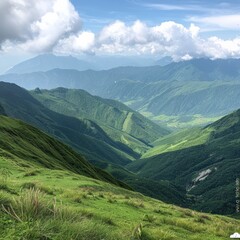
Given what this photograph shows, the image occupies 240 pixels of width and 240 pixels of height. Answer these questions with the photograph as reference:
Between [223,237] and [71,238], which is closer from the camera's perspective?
[71,238]

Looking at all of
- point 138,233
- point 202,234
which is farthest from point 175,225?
point 138,233

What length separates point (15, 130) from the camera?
4264 inches

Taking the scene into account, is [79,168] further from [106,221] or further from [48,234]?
[48,234]

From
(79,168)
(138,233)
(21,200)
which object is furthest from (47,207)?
(79,168)

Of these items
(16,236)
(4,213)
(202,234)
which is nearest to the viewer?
(16,236)

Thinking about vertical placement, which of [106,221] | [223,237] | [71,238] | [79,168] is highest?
[71,238]

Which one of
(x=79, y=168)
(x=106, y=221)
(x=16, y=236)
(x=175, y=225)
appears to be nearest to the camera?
(x=16, y=236)

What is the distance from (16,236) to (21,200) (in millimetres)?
2184

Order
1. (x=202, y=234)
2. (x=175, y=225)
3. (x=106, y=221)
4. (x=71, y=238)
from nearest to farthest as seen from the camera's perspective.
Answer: (x=71, y=238) < (x=106, y=221) < (x=202, y=234) < (x=175, y=225)

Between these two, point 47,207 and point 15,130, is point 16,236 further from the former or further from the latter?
point 15,130

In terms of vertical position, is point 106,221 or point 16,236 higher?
point 16,236

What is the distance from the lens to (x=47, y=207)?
464 inches

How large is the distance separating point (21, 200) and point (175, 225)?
1433 centimetres

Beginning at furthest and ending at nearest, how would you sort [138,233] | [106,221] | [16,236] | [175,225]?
[175,225] < [106,221] < [138,233] < [16,236]
